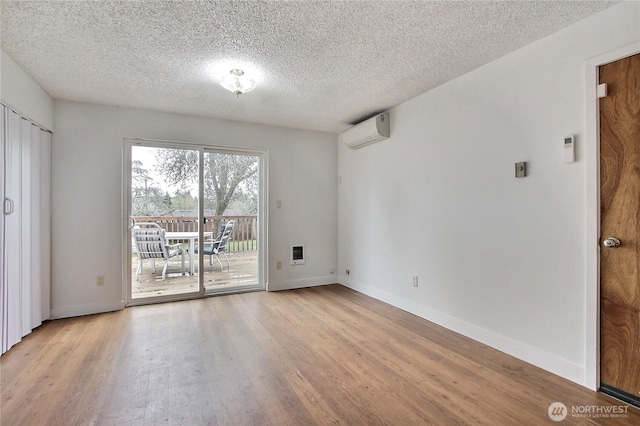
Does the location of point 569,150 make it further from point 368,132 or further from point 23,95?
point 23,95

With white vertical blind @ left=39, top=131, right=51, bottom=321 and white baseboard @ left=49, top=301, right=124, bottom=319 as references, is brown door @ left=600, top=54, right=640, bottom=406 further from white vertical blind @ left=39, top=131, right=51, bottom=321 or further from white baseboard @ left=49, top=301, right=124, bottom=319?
white vertical blind @ left=39, top=131, right=51, bottom=321

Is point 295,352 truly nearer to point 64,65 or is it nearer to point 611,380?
point 611,380

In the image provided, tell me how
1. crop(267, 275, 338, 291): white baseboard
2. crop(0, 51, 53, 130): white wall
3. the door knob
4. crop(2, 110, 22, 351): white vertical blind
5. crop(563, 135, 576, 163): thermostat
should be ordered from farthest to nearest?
crop(267, 275, 338, 291): white baseboard
crop(2, 110, 22, 351): white vertical blind
crop(0, 51, 53, 130): white wall
crop(563, 135, 576, 163): thermostat
the door knob

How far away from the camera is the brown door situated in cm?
182

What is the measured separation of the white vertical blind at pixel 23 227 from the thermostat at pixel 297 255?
2.92 meters

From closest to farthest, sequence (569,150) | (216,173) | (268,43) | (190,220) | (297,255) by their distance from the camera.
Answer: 1. (569,150)
2. (268,43)
3. (190,220)
4. (216,173)
5. (297,255)

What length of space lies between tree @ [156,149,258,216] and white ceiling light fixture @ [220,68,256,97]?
1635 millimetres

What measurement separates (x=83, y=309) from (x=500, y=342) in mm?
4354

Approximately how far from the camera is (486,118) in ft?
8.79

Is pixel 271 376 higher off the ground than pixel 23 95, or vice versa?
pixel 23 95

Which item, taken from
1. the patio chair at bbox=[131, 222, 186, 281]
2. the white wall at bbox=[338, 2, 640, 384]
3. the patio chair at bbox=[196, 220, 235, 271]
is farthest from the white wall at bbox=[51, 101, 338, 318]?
the white wall at bbox=[338, 2, 640, 384]

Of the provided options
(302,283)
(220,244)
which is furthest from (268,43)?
(302,283)

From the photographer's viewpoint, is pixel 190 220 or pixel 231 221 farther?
pixel 231 221

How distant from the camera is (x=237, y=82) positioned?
9.25 ft
